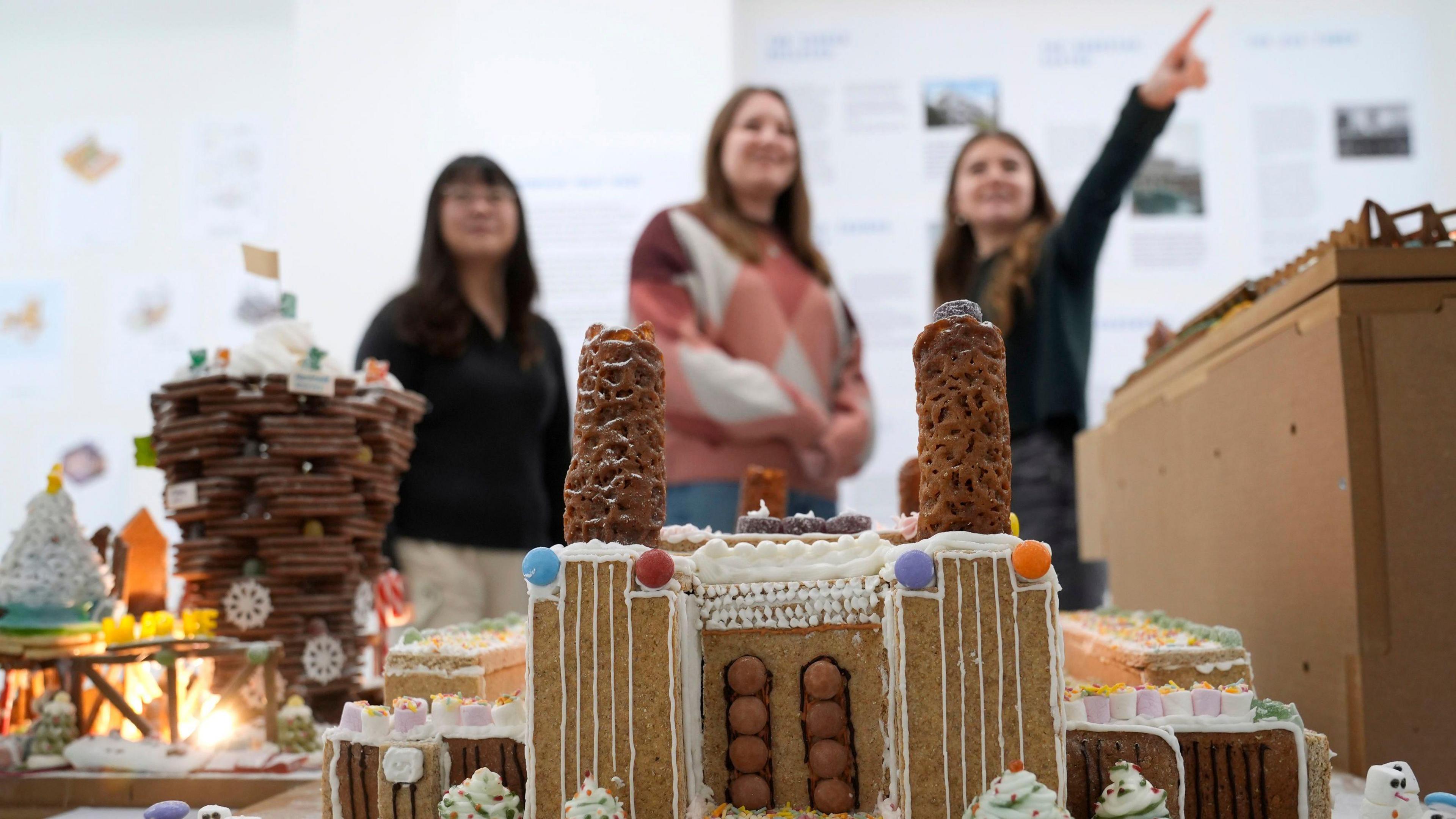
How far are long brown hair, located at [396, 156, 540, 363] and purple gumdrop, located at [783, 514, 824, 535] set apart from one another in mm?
2725

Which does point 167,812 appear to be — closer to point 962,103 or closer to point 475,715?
point 475,715

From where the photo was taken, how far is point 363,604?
459cm

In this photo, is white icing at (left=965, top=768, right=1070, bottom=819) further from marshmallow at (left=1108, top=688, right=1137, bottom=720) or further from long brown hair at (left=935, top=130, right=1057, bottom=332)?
long brown hair at (left=935, top=130, right=1057, bottom=332)

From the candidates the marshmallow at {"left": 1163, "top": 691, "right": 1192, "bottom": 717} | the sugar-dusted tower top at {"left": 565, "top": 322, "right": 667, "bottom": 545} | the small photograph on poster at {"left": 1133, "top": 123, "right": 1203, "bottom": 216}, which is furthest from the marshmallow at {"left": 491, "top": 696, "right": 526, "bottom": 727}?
the small photograph on poster at {"left": 1133, "top": 123, "right": 1203, "bottom": 216}

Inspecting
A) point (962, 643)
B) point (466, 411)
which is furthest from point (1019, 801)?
point (466, 411)

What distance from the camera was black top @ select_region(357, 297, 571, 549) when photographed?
5.31 m

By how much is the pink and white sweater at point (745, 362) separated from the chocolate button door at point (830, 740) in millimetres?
2333

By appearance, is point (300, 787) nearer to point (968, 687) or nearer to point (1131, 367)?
point (968, 687)

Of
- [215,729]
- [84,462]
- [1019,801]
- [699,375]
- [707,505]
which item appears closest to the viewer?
[1019,801]

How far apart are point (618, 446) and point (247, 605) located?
242 centimetres

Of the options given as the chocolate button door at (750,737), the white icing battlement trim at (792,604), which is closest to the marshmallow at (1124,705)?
the white icing battlement trim at (792,604)

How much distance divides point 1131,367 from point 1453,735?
4354mm

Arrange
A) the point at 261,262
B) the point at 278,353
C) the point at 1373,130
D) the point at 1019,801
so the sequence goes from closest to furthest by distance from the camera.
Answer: the point at 1019,801 → the point at 278,353 → the point at 261,262 → the point at 1373,130

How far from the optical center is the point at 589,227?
7254 mm
